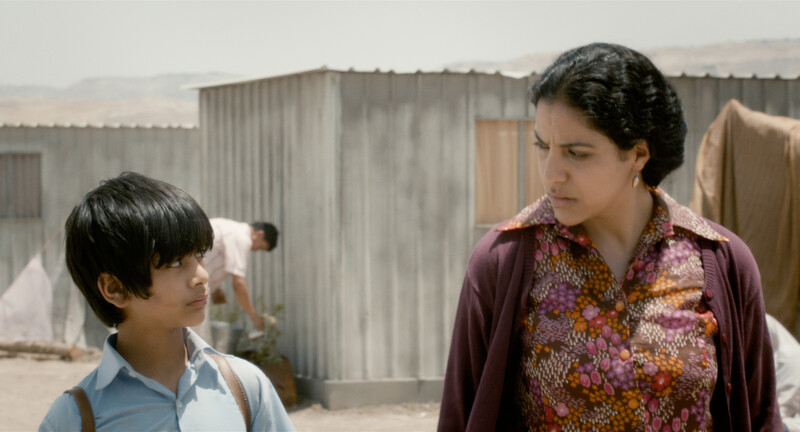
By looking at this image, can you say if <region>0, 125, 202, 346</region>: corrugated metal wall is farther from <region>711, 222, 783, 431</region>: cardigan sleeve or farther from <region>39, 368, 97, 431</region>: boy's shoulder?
<region>711, 222, 783, 431</region>: cardigan sleeve

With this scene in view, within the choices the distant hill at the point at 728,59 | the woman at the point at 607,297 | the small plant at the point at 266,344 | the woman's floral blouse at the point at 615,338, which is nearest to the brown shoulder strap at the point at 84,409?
the woman at the point at 607,297

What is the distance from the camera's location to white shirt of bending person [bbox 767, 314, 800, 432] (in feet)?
15.6

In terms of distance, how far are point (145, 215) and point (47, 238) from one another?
36.9 feet

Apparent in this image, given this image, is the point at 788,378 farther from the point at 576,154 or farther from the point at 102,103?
the point at 102,103

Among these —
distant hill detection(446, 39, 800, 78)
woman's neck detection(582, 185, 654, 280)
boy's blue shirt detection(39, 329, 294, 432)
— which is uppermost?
distant hill detection(446, 39, 800, 78)

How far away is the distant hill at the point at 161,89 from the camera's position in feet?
188

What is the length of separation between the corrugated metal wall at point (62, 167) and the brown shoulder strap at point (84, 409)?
420 inches

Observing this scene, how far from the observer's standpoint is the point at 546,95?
2.23 metres

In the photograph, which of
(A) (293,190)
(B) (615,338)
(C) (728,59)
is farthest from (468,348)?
(C) (728,59)

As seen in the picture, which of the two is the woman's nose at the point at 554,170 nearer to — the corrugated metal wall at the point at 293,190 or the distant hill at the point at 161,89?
the corrugated metal wall at the point at 293,190

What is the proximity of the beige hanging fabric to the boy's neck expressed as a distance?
6.41 meters

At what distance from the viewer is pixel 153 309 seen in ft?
7.30

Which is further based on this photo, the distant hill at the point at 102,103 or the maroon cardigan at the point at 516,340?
the distant hill at the point at 102,103

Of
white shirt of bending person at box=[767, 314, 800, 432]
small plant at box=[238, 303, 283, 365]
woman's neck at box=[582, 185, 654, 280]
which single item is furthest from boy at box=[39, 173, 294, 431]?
small plant at box=[238, 303, 283, 365]
